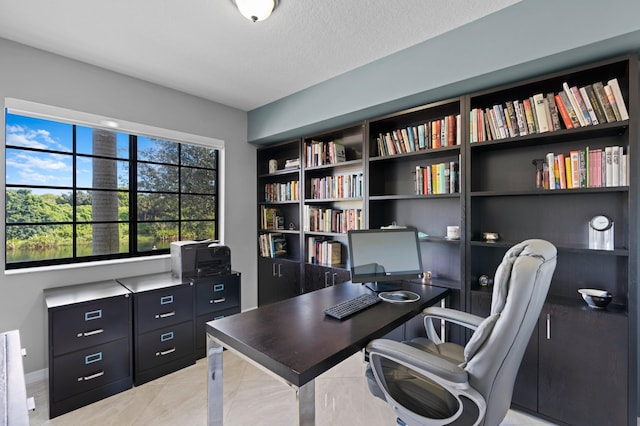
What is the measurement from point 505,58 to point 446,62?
1.22 ft

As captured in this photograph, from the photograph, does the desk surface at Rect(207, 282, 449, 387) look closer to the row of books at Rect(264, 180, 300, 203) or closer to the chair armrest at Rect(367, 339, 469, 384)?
the chair armrest at Rect(367, 339, 469, 384)

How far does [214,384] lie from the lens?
5.07 feet

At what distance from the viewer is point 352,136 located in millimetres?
3176

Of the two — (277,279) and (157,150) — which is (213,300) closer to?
(277,279)

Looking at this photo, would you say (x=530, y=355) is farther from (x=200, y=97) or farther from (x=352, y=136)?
(x=200, y=97)

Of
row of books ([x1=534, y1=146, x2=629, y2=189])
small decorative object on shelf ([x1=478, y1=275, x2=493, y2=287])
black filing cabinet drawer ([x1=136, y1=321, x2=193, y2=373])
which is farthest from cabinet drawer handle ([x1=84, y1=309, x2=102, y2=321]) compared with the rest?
row of books ([x1=534, y1=146, x2=629, y2=189])

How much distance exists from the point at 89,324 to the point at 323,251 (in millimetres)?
2058

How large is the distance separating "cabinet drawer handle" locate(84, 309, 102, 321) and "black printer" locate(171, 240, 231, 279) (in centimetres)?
69

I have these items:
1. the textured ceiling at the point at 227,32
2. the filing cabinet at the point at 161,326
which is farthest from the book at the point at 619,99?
the filing cabinet at the point at 161,326

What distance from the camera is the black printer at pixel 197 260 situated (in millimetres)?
2775

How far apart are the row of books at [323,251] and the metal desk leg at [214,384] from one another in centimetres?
175

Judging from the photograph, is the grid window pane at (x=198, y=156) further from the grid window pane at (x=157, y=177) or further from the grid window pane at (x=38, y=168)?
the grid window pane at (x=38, y=168)

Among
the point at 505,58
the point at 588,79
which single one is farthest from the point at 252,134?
the point at 588,79

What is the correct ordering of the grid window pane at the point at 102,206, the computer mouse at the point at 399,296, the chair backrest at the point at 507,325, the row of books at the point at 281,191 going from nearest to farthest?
the chair backrest at the point at 507,325 < the computer mouse at the point at 399,296 < the grid window pane at the point at 102,206 < the row of books at the point at 281,191
